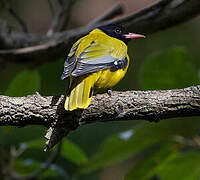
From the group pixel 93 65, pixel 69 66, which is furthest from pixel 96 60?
pixel 69 66

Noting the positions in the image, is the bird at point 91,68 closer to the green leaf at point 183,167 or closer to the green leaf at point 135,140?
the green leaf at point 135,140

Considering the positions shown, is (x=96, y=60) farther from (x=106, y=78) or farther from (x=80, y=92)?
(x=80, y=92)

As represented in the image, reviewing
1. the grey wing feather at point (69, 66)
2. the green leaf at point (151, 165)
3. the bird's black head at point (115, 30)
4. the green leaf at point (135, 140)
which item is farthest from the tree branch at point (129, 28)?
the green leaf at point (151, 165)

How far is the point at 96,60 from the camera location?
11.2 ft

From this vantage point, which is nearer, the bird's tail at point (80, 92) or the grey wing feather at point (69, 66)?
the bird's tail at point (80, 92)

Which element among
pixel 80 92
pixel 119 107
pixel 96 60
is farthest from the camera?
pixel 96 60

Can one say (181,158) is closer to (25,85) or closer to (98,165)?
(98,165)

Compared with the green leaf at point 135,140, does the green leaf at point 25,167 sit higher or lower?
lower

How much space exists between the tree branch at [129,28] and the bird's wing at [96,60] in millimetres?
665

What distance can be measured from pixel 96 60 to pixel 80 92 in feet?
1.34

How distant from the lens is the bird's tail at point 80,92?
292cm

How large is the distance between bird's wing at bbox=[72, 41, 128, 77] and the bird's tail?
94mm

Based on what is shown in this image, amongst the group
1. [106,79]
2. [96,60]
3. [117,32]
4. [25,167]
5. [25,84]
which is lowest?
[25,167]

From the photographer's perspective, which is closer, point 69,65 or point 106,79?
point 69,65
